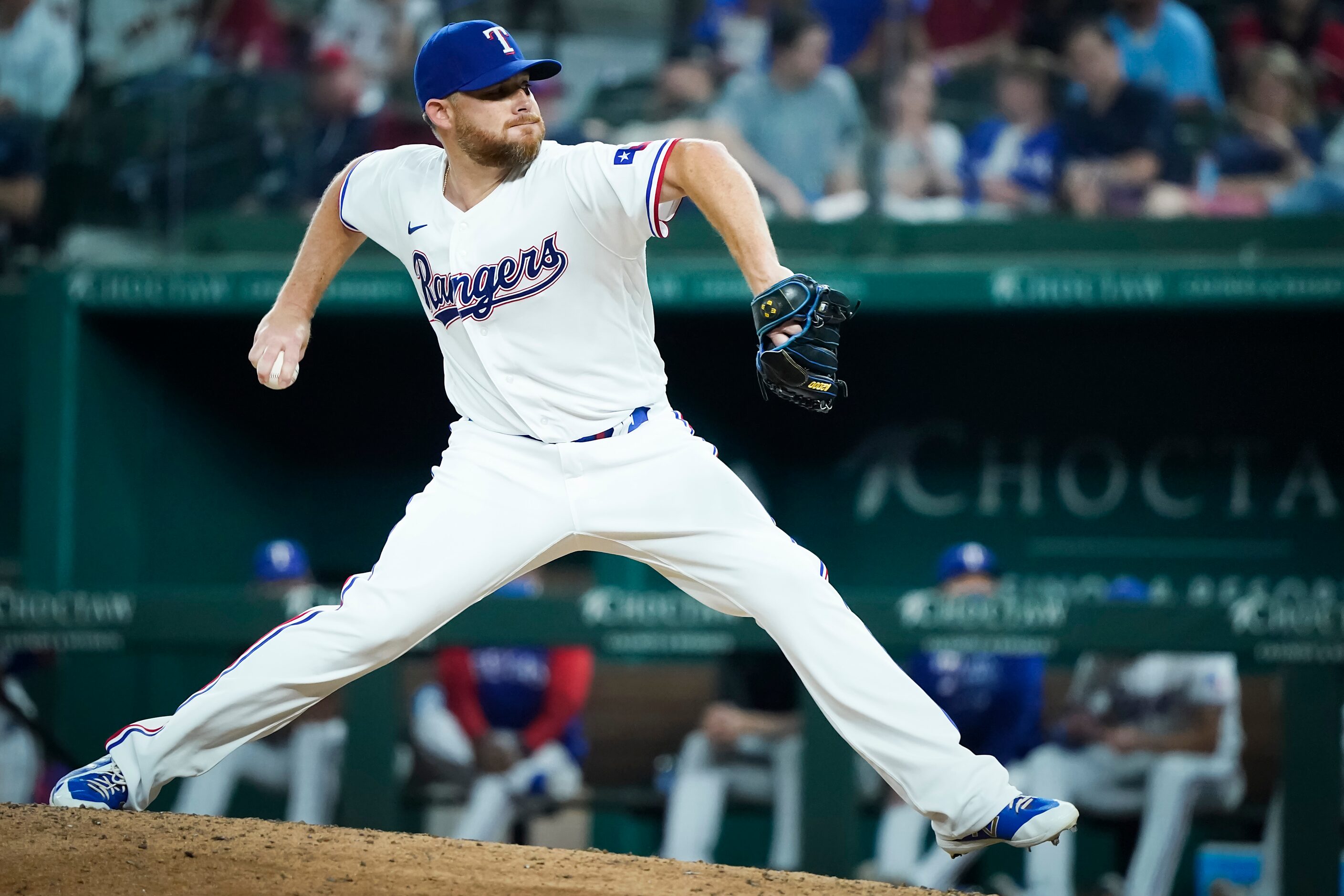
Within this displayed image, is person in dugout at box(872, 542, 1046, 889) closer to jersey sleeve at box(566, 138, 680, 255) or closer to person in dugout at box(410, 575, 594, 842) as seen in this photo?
person in dugout at box(410, 575, 594, 842)

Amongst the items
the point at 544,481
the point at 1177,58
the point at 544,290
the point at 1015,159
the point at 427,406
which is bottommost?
the point at 544,481

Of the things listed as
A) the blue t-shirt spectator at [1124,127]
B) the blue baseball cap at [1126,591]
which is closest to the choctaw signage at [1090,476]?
the blue baseball cap at [1126,591]

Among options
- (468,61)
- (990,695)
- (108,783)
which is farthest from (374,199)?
(990,695)

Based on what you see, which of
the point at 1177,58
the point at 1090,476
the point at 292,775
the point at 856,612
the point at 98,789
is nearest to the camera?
the point at 98,789

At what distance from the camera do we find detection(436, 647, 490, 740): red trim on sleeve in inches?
205

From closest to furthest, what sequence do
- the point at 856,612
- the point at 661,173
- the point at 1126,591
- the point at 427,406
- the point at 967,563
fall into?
the point at 661,173 < the point at 856,612 < the point at 967,563 < the point at 1126,591 < the point at 427,406

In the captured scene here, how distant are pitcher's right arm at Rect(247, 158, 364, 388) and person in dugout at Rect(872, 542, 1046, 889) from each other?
2436 mm

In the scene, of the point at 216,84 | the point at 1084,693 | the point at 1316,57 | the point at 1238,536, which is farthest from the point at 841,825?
the point at 216,84

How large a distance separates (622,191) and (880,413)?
13.8 ft

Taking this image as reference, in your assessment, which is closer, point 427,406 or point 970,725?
point 970,725

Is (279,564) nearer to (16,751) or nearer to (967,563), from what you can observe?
(16,751)

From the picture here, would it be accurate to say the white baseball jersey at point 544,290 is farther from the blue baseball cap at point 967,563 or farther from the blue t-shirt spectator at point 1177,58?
the blue t-shirt spectator at point 1177,58

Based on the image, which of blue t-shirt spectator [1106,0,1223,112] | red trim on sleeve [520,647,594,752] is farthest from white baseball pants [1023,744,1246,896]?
blue t-shirt spectator [1106,0,1223,112]

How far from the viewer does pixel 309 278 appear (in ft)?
9.69
